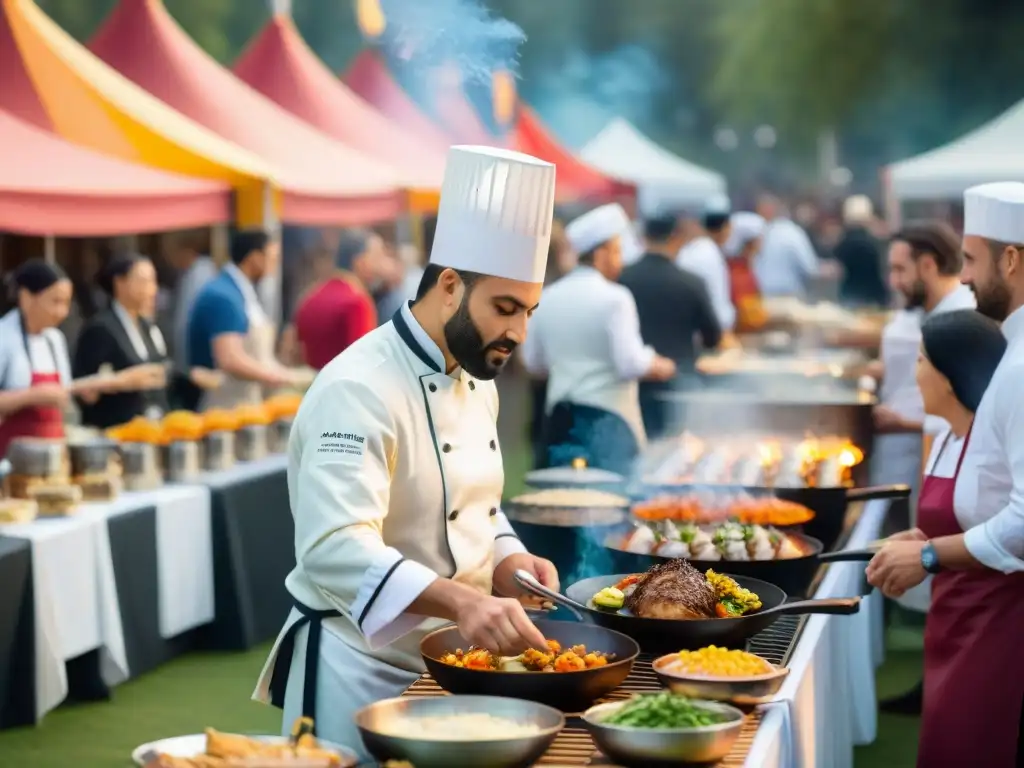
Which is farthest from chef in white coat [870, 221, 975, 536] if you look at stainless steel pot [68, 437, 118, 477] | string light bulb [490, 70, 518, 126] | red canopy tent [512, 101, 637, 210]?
red canopy tent [512, 101, 637, 210]

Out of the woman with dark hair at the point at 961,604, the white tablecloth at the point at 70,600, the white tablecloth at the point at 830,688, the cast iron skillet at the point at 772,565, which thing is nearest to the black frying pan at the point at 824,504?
the white tablecloth at the point at 830,688

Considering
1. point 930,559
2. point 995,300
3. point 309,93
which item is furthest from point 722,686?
point 309,93

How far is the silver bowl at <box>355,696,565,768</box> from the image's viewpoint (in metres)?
2.06

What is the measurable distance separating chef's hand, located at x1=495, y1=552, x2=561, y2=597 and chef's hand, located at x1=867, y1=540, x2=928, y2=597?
2.73ft

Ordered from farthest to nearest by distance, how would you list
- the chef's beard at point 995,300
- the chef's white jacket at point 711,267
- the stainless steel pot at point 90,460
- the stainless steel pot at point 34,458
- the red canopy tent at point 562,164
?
1. the red canopy tent at point 562,164
2. the chef's white jacket at point 711,267
3. the stainless steel pot at point 90,460
4. the stainless steel pot at point 34,458
5. the chef's beard at point 995,300

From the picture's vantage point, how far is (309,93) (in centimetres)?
1193

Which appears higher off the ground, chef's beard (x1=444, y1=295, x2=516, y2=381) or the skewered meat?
chef's beard (x1=444, y1=295, x2=516, y2=381)

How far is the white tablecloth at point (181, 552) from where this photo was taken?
594cm

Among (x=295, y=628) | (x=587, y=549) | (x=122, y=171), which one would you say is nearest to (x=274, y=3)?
(x=122, y=171)

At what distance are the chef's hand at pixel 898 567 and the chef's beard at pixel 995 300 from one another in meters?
0.75

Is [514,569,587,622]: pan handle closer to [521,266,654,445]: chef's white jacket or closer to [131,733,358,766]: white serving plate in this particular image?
[131,733,358,766]: white serving plate

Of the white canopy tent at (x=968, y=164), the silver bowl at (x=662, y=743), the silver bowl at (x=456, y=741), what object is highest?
the white canopy tent at (x=968, y=164)

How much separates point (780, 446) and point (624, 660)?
3075 mm

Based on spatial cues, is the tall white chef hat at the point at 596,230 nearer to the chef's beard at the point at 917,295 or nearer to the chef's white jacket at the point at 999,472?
the chef's beard at the point at 917,295
